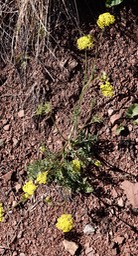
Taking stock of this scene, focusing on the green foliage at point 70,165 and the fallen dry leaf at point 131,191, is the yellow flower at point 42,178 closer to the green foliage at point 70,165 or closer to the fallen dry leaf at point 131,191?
the green foliage at point 70,165

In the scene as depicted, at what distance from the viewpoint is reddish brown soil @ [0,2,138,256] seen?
7.94 feet

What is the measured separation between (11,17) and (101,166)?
98 centimetres

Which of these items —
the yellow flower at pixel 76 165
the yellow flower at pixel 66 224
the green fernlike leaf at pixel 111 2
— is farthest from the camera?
the green fernlike leaf at pixel 111 2

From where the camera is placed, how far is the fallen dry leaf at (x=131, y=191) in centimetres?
241

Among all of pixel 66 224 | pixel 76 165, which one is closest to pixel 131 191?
pixel 76 165

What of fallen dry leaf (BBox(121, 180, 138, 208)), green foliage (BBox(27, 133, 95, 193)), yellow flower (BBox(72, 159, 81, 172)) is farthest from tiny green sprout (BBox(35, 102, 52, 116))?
fallen dry leaf (BBox(121, 180, 138, 208))

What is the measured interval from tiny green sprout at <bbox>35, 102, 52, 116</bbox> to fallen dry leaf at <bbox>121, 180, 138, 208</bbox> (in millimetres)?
581

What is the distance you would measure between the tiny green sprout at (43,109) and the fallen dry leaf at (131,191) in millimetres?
581

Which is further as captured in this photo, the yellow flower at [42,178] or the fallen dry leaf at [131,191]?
the fallen dry leaf at [131,191]

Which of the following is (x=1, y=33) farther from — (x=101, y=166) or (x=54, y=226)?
(x=54, y=226)

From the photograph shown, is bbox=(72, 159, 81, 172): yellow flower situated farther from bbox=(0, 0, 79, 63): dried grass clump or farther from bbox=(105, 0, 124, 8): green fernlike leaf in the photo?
bbox=(105, 0, 124, 8): green fernlike leaf

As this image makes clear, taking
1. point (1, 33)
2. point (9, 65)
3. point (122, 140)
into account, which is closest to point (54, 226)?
point (122, 140)

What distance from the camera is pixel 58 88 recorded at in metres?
2.63

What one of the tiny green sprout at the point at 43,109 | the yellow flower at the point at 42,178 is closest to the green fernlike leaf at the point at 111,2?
the tiny green sprout at the point at 43,109
